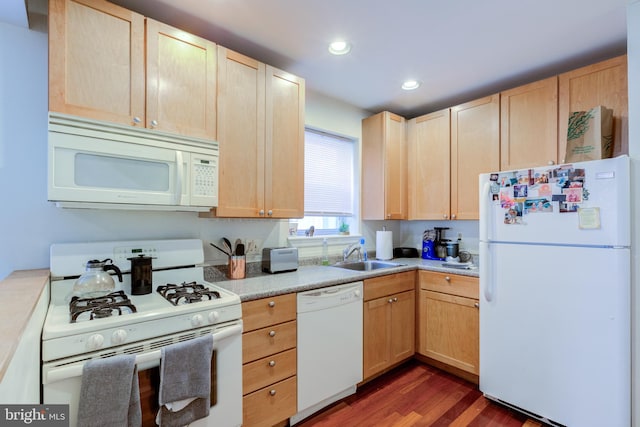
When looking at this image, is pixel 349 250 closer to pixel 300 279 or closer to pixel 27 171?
pixel 300 279

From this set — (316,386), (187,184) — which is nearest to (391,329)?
(316,386)

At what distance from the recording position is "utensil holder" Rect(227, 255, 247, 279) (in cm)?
204

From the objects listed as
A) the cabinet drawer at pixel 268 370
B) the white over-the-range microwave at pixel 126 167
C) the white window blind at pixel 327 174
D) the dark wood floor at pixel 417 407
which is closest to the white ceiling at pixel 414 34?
the white window blind at pixel 327 174

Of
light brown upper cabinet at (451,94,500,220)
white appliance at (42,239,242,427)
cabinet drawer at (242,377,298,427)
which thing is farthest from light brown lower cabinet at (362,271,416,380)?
white appliance at (42,239,242,427)

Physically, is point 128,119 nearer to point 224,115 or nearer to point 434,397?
point 224,115

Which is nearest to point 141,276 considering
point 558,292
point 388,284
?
point 388,284

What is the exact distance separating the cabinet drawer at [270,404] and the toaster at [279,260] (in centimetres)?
74

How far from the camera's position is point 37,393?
103cm

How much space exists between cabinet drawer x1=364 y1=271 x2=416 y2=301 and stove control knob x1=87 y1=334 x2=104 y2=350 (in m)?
1.59

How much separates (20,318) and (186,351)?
1.97 feet

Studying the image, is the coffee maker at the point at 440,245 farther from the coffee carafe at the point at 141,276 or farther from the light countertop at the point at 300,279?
the coffee carafe at the point at 141,276

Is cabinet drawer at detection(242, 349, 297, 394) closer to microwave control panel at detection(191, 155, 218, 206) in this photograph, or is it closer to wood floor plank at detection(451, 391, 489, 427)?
microwave control panel at detection(191, 155, 218, 206)
